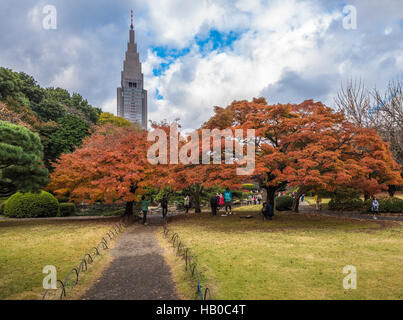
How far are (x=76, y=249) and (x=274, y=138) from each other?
40.6 ft

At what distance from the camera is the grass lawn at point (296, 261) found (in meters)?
5.45

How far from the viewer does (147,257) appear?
338 inches

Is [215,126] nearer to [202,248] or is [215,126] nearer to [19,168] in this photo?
[202,248]

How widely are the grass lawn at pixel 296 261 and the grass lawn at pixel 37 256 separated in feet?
9.11

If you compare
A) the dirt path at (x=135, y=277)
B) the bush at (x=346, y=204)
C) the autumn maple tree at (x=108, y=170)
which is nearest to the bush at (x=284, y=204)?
the bush at (x=346, y=204)

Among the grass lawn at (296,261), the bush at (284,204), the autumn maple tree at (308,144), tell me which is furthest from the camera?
the bush at (284,204)

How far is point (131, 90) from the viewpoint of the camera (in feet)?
493

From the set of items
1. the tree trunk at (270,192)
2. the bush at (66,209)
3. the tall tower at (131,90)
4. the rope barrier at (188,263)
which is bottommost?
the bush at (66,209)

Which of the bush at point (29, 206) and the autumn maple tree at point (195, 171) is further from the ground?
the autumn maple tree at point (195, 171)

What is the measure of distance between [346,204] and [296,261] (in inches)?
686

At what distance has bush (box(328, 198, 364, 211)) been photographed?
2139 cm

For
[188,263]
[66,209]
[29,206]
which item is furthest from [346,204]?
[29,206]

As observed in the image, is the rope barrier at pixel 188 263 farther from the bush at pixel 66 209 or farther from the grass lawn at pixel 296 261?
the bush at pixel 66 209

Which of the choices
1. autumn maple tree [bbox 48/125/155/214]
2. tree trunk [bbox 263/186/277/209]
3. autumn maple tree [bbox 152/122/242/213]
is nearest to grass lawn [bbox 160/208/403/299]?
autumn maple tree [bbox 152/122/242/213]
